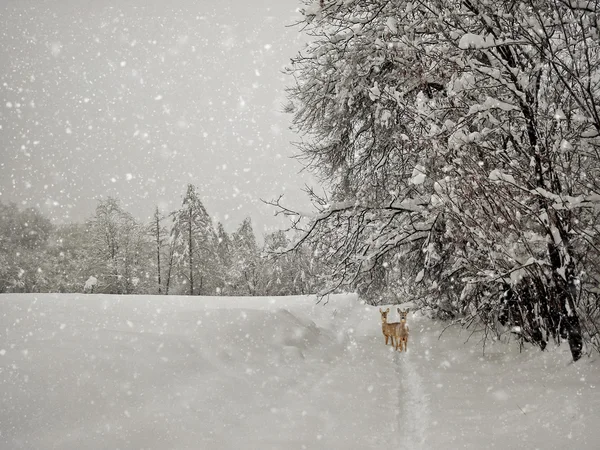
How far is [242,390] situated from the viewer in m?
3.97

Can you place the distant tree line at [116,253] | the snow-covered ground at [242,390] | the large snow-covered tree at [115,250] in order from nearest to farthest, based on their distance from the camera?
the snow-covered ground at [242,390], the large snow-covered tree at [115,250], the distant tree line at [116,253]

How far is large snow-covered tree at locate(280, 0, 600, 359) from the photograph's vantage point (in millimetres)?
3184

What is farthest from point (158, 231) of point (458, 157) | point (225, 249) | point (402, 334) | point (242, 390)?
point (458, 157)

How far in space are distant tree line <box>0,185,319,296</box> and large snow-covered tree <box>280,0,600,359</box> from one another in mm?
22337

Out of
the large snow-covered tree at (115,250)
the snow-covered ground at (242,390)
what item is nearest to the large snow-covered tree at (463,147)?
the snow-covered ground at (242,390)

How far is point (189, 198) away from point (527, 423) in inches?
1262

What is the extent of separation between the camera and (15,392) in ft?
9.96

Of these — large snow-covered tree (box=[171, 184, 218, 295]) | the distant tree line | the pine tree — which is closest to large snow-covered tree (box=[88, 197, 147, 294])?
the distant tree line

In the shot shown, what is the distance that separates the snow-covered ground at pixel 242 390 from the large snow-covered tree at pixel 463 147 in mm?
893

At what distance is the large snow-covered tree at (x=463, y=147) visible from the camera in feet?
10.4

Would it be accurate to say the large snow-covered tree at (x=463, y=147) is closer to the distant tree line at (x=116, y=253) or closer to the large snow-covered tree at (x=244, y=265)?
the distant tree line at (x=116, y=253)

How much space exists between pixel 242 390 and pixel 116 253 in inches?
1271

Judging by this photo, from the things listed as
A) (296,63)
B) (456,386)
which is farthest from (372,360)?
(296,63)

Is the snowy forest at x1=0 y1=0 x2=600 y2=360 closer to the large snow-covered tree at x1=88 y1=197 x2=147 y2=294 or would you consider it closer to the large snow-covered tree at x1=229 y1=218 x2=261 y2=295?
the large snow-covered tree at x1=88 y1=197 x2=147 y2=294
